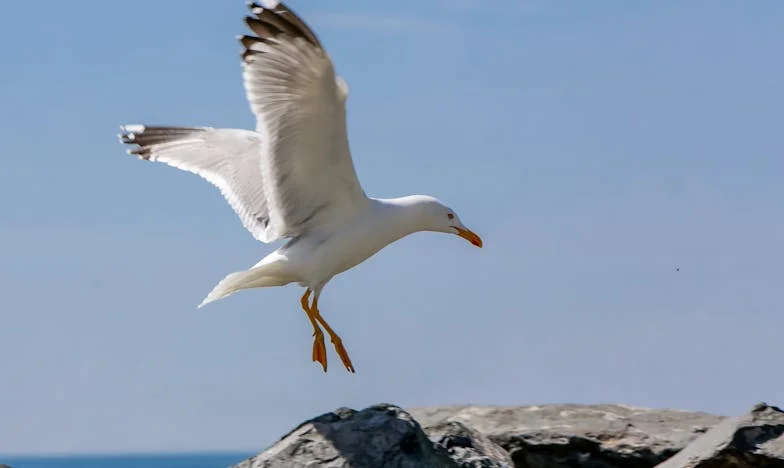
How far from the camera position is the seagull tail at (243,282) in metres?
9.58

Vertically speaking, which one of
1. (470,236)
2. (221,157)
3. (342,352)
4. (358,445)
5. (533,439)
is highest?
(221,157)

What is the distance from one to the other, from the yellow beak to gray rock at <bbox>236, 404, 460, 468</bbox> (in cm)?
349

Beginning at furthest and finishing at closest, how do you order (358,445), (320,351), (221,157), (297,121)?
(221,157) < (320,351) < (297,121) < (358,445)

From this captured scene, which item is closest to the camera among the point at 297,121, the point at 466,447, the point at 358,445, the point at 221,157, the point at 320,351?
the point at 358,445

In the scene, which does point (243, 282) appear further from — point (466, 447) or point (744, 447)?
point (744, 447)

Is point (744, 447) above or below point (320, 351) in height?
below

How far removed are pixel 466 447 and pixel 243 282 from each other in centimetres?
303

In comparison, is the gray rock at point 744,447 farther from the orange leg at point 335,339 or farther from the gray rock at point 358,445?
the orange leg at point 335,339

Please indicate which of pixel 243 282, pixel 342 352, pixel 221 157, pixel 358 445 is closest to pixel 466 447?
pixel 358 445

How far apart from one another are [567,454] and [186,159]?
14.8ft

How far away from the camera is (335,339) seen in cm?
970

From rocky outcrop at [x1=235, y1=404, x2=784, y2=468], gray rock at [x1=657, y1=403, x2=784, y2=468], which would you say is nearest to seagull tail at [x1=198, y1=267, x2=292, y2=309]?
rocky outcrop at [x1=235, y1=404, x2=784, y2=468]

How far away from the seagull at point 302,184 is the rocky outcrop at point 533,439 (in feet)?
4.15

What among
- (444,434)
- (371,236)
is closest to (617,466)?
(444,434)
